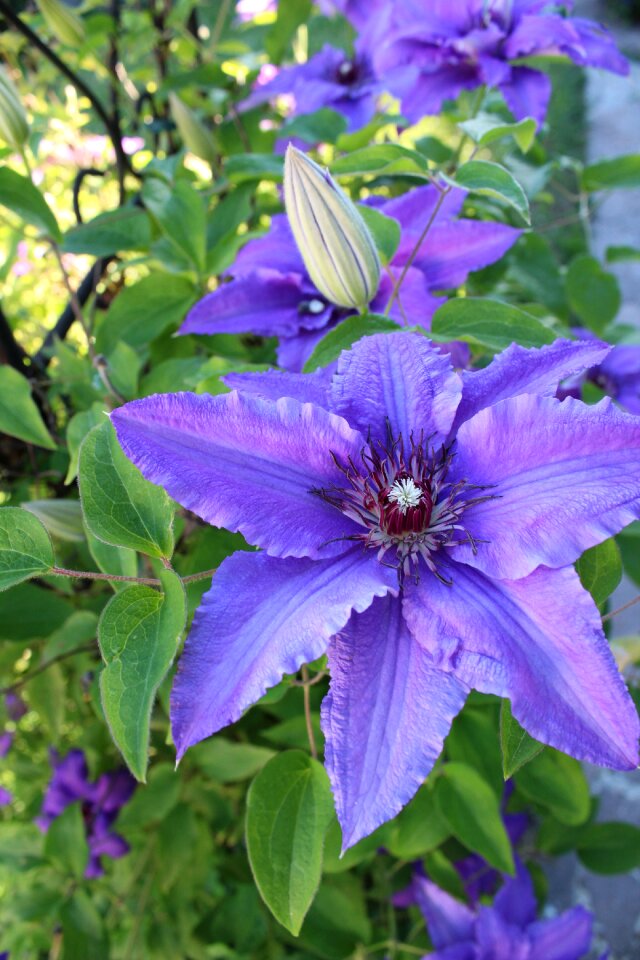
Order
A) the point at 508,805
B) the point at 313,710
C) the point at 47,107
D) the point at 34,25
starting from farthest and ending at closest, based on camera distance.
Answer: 1. the point at 47,107
2. the point at 34,25
3. the point at 508,805
4. the point at 313,710

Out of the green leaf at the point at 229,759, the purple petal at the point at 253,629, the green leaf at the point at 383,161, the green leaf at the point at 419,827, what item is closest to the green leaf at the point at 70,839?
the green leaf at the point at 229,759

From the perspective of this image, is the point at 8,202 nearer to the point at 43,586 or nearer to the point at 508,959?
the point at 43,586

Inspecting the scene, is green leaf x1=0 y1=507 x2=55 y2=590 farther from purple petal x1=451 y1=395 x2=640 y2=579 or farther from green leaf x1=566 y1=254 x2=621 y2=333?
green leaf x1=566 y1=254 x2=621 y2=333

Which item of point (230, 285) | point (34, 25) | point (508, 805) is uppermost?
point (34, 25)

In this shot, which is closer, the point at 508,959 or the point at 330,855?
the point at 330,855

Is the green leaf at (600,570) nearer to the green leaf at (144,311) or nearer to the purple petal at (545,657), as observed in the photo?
the purple petal at (545,657)

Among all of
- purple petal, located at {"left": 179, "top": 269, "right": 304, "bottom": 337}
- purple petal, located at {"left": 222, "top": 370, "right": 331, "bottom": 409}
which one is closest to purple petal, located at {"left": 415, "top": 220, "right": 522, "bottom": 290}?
purple petal, located at {"left": 179, "top": 269, "right": 304, "bottom": 337}

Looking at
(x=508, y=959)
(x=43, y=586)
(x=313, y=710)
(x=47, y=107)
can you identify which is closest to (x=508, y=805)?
(x=508, y=959)
